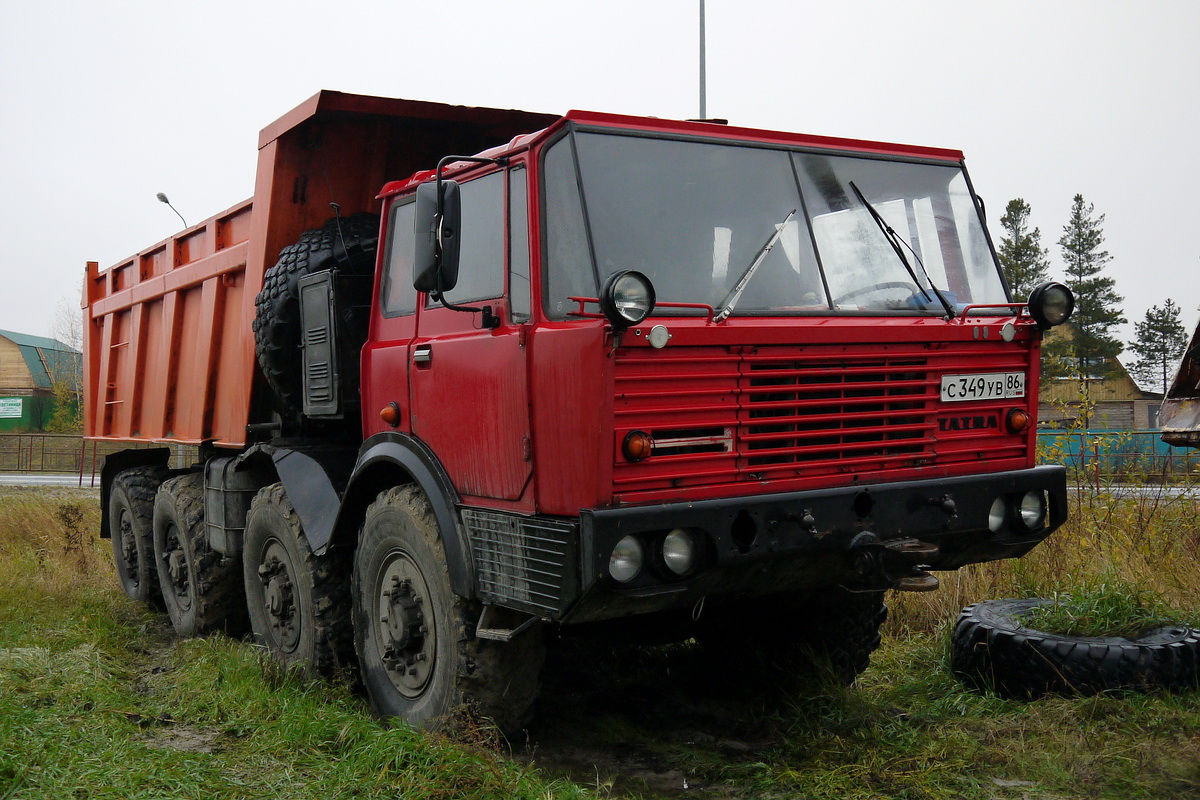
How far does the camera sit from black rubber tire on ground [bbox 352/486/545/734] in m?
4.36

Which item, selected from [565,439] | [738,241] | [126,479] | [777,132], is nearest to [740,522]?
[565,439]

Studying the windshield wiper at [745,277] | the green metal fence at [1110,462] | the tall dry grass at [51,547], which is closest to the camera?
the windshield wiper at [745,277]

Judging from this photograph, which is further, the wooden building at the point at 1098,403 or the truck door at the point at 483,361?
the wooden building at the point at 1098,403

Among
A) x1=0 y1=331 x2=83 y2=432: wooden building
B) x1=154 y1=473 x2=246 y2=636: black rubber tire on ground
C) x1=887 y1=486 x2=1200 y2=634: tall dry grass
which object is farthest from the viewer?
x1=0 y1=331 x2=83 y2=432: wooden building

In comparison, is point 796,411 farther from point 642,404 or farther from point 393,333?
point 393,333

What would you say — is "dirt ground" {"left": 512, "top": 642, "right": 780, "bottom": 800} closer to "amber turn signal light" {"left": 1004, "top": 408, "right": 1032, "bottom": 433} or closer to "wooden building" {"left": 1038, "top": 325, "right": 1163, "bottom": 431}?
"amber turn signal light" {"left": 1004, "top": 408, "right": 1032, "bottom": 433}

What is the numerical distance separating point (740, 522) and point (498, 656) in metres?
1.15

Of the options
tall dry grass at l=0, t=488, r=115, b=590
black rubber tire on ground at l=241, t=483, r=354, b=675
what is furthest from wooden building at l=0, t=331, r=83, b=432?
black rubber tire on ground at l=241, t=483, r=354, b=675

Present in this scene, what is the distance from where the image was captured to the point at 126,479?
911 cm

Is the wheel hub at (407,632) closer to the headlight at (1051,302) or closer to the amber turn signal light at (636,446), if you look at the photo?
the amber turn signal light at (636,446)

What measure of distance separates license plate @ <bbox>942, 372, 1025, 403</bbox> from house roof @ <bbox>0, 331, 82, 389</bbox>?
5544cm

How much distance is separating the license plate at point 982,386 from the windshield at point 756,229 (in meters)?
0.32

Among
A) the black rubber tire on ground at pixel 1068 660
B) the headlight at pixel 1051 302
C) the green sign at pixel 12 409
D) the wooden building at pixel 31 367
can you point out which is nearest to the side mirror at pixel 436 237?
the headlight at pixel 1051 302

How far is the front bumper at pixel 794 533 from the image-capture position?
12.3ft
